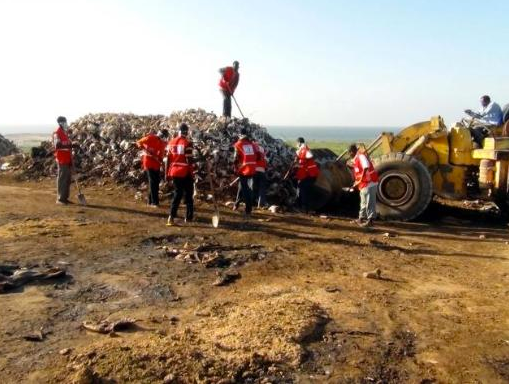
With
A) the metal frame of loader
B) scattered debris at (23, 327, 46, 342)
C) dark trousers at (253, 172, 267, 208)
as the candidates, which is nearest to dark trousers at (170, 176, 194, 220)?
dark trousers at (253, 172, 267, 208)

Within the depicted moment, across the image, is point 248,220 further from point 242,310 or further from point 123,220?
point 242,310

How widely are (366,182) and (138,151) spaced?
21.0 feet

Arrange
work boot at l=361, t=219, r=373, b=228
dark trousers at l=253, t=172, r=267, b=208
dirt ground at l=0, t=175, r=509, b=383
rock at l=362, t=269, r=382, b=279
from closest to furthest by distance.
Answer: dirt ground at l=0, t=175, r=509, b=383 → rock at l=362, t=269, r=382, b=279 → work boot at l=361, t=219, r=373, b=228 → dark trousers at l=253, t=172, r=267, b=208

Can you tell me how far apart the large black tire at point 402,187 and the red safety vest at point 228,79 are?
15.0ft

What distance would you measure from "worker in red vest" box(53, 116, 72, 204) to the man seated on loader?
824 cm

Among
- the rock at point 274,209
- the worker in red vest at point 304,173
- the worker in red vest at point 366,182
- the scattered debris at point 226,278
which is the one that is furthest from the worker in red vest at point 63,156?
the scattered debris at point 226,278

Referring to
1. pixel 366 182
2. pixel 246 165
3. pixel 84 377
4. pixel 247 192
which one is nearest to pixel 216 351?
pixel 84 377

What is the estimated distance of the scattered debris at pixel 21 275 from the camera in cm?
611

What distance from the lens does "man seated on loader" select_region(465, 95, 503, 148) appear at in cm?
1105

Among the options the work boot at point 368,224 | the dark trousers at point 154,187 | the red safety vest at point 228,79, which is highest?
the red safety vest at point 228,79

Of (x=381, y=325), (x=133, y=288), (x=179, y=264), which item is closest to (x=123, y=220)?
(x=179, y=264)

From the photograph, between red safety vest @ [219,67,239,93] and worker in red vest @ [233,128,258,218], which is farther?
red safety vest @ [219,67,239,93]

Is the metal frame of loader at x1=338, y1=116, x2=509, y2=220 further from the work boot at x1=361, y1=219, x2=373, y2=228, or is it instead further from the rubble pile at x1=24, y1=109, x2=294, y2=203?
the rubble pile at x1=24, y1=109, x2=294, y2=203

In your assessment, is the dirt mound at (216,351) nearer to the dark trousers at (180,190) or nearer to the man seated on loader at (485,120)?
the dark trousers at (180,190)
